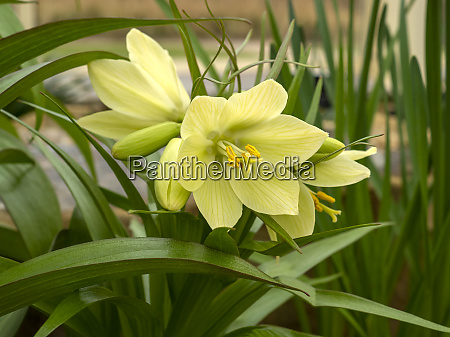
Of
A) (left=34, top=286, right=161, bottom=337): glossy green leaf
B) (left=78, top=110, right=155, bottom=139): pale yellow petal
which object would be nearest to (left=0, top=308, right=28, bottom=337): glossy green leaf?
(left=34, top=286, right=161, bottom=337): glossy green leaf

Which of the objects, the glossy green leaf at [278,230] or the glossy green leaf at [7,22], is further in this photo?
the glossy green leaf at [7,22]

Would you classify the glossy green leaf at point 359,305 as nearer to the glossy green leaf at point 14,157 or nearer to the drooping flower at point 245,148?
the drooping flower at point 245,148

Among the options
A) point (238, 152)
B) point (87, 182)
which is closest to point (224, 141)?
point (238, 152)

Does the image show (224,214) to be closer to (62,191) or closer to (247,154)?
(247,154)

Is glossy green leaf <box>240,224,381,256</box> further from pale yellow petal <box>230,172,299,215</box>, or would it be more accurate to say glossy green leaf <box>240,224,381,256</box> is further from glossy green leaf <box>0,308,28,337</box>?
glossy green leaf <box>0,308,28,337</box>

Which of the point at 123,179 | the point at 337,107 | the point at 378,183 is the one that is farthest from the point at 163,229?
the point at 378,183

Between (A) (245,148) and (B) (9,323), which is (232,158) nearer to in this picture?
(A) (245,148)

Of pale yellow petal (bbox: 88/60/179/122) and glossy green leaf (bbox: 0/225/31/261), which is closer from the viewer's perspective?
pale yellow petal (bbox: 88/60/179/122)

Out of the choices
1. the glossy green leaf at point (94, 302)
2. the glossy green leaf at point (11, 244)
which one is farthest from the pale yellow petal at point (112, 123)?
the glossy green leaf at point (11, 244)
